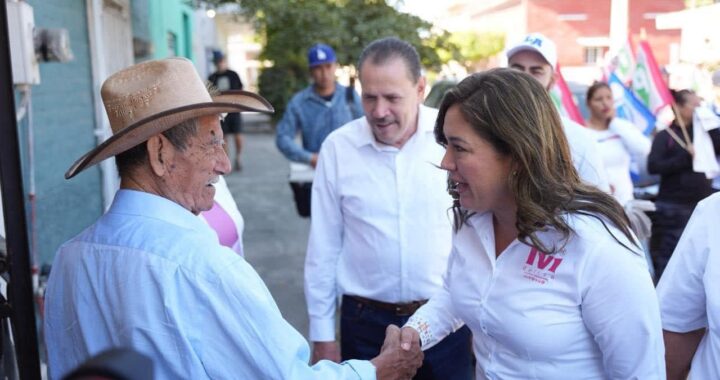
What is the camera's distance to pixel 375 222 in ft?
9.25

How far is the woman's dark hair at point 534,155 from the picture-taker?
1.82 metres

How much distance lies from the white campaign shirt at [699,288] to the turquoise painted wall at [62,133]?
3.15 metres

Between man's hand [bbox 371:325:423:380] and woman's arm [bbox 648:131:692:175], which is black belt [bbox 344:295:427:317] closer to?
man's hand [bbox 371:325:423:380]

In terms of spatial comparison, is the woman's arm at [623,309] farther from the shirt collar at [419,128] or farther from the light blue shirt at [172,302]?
the shirt collar at [419,128]

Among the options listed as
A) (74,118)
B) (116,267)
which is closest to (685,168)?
(74,118)

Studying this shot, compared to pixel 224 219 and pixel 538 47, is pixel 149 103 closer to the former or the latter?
pixel 224 219

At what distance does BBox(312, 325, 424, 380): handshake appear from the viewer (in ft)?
7.07

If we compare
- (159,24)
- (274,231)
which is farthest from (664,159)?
(159,24)

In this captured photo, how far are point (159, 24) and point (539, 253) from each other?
9.38 meters

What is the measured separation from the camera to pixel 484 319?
77.6 inches

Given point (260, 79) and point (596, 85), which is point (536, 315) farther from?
point (260, 79)

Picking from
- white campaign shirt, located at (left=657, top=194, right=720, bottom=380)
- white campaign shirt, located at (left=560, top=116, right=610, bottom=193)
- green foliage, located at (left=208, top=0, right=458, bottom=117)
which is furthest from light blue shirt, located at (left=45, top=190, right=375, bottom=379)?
green foliage, located at (left=208, top=0, right=458, bottom=117)

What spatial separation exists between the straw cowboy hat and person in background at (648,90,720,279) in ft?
14.8

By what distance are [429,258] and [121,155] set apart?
144 cm
